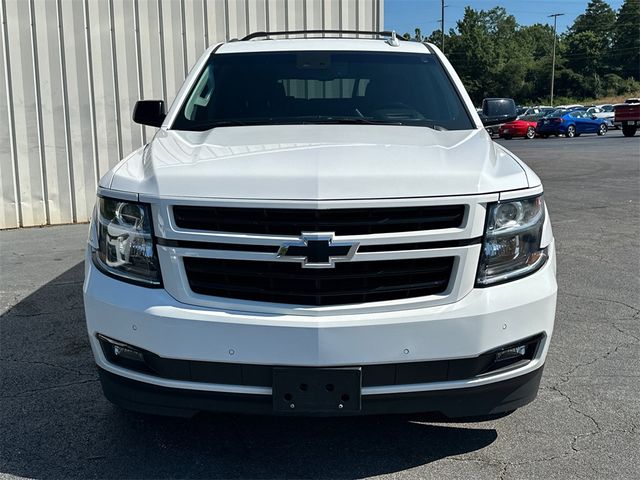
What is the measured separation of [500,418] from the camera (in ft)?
11.4

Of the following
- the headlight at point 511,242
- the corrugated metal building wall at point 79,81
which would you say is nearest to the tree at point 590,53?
the corrugated metal building wall at point 79,81

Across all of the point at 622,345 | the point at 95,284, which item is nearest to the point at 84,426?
the point at 95,284

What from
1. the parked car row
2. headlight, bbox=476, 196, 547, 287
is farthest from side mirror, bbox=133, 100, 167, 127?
the parked car row

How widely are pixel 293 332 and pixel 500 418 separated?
1464 millimetres

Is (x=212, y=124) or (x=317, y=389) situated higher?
(x=212, y=124)

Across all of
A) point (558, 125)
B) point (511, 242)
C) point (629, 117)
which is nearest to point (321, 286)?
point (511, 242)

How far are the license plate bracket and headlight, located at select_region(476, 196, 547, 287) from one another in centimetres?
66

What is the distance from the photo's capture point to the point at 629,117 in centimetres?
3328

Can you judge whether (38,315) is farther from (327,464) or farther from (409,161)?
(409,161)

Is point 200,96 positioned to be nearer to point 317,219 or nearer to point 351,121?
point 351,121

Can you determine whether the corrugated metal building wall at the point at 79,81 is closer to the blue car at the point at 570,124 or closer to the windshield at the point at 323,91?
the windshield at the point at 323,91

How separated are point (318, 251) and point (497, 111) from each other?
284cm

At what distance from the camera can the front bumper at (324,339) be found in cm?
260

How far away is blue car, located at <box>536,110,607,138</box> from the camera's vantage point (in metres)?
35.9
